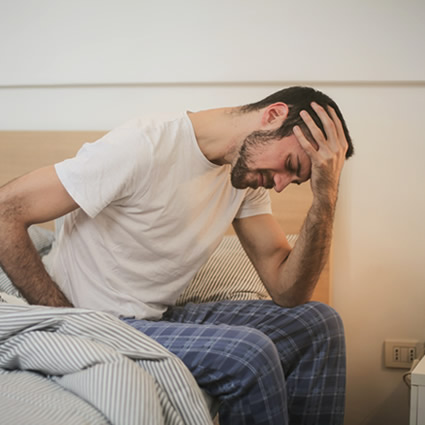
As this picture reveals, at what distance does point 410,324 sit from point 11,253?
4.84 ft

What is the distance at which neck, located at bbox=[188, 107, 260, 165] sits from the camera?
1.48 meters

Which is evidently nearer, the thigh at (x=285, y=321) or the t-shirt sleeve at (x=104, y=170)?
the t-shirt sleeve at (x=104, y=170)

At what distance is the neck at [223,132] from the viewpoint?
1482mm

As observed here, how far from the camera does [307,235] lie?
1.53 m

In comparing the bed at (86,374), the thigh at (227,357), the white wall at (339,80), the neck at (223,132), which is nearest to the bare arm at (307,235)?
the neck at (223,132)

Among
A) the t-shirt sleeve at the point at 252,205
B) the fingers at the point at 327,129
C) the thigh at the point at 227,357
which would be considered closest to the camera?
the thigh at the point at 227,357

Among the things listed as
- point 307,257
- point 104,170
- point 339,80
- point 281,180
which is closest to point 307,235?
point 307,257

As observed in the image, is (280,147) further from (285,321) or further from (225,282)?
(225,282)

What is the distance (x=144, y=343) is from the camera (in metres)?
1.14

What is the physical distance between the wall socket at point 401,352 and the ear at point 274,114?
45.7 inches

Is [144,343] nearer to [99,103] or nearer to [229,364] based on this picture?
[229,364]

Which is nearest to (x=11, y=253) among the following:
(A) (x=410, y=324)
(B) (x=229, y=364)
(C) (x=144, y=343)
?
(C) (x=144, y=343)

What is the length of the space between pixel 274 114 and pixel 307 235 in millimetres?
305

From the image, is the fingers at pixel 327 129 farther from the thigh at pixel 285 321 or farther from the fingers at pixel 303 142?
the thigh at pixel 285 321
